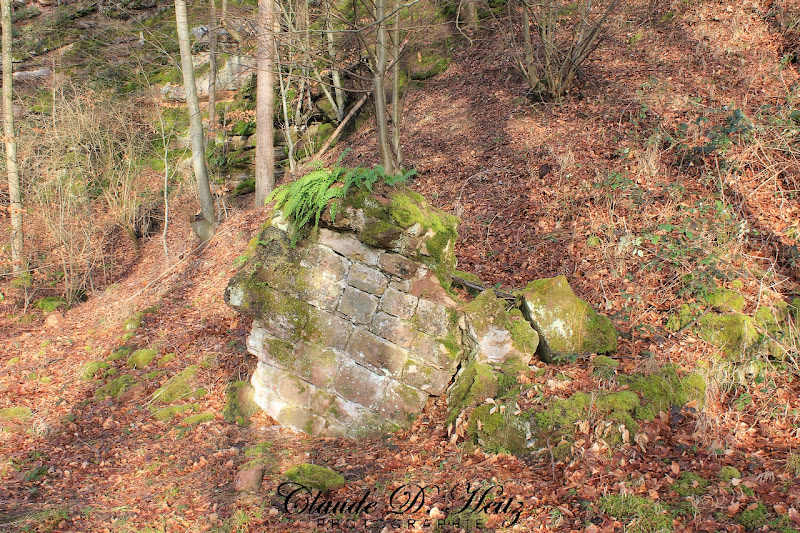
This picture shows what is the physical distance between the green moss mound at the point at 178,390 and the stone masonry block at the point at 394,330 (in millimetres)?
3105

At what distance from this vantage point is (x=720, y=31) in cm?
1078

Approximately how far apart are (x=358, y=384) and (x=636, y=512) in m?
3.29

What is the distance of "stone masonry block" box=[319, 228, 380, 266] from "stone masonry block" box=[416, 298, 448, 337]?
86 cm

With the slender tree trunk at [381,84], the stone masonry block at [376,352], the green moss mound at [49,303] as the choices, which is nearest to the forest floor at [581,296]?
the green moss mound at [49,303]

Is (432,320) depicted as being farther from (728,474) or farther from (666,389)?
(728,474)

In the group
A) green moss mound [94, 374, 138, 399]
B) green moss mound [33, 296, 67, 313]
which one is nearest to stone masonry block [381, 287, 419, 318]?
green moss mound [94, 374, 138, 399]

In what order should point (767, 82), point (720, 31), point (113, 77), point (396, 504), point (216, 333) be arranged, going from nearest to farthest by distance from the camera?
point (396, 504) < point (216, 333) < point (767, 82) < point (720, 31) < point (113, 77)

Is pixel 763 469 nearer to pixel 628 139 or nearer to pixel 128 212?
pixel 628 139

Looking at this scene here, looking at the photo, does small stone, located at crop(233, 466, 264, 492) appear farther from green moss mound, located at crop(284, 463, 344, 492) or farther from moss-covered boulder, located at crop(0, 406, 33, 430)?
moss-covered boulder, located at crop(0, 406, 33, 430)

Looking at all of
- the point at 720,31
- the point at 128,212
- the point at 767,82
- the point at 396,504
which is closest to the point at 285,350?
the point at 396,504

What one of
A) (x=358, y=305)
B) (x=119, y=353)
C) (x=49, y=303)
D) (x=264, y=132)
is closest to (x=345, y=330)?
(x=358, y=305)

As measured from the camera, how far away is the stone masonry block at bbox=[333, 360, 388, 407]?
5965 millimetres

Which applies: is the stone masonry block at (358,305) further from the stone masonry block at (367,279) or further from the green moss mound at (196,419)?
the green moss mound at (196,419)

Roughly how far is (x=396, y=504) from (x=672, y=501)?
2290 millimetres
